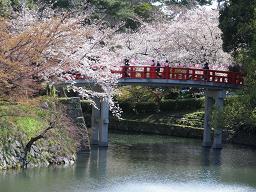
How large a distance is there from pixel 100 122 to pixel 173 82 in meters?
4.31

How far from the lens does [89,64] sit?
25.7 meters

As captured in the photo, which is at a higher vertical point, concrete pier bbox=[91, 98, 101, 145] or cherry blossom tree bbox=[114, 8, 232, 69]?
cherry blossom tree bbox=[114, 8, 232, 69]

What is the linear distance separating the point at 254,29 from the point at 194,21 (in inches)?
538

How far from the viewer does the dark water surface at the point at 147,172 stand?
739 inches

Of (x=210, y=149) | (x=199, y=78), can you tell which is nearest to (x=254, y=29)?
(x=199, y=78)

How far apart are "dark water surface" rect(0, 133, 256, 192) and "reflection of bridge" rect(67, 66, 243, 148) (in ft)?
3.30

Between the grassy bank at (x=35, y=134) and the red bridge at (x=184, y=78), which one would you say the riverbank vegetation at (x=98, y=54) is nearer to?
the grassy bank at (x=35, y=134)

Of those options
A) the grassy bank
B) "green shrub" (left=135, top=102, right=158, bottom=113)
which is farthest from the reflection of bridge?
"green shrub" (left=135, top=102, right=158, bottom=113)

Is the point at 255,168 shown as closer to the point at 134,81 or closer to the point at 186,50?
the point at 134,81

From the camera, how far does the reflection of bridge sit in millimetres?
27984

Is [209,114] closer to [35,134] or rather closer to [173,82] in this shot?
[173,82]

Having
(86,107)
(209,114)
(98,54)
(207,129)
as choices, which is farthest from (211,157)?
(86,107)

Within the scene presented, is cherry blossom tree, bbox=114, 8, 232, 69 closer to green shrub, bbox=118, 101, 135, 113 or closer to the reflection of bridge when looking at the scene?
green shrub, bbox=118, 101, 135, 113

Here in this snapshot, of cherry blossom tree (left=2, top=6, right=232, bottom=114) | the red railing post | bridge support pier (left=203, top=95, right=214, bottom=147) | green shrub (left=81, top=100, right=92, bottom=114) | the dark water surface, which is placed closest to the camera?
the dark water surface
